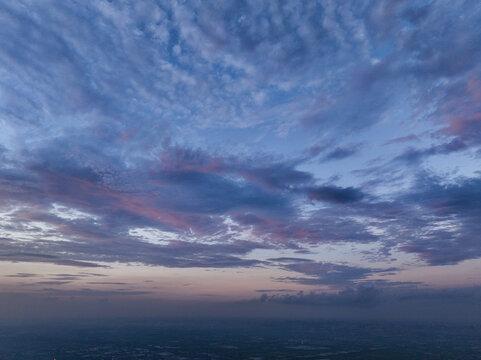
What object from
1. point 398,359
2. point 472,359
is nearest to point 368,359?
point 398,359

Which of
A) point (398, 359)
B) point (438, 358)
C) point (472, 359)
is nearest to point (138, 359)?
point (398, 359)

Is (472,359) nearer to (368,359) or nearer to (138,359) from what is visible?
(368,359)

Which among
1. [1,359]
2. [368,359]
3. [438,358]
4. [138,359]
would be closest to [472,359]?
[438,358]

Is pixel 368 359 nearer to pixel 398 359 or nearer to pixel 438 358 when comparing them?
pixel 398 359

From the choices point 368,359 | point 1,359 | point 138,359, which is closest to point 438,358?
point 368,359

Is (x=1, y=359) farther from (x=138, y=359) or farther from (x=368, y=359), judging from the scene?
(x=368, y=359)

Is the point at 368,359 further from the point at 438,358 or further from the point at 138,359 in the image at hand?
the point at 138,359

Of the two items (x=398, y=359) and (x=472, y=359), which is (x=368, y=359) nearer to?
(x=398, y=359)
